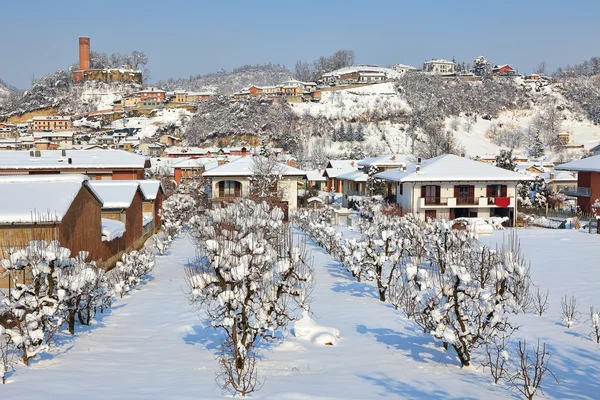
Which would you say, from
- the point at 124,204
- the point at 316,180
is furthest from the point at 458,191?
the point at 316,180

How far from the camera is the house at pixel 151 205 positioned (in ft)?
93.5

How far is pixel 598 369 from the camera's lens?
855 centimetres

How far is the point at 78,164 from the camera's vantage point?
35.9m

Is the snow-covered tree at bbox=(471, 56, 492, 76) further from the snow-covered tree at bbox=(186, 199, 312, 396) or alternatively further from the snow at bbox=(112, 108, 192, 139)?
the snow-covered tree at bbox=(186, 199, 312, 396)

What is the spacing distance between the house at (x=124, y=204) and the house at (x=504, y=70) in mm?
135032

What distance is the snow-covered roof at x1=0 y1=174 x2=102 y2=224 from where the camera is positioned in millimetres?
12680

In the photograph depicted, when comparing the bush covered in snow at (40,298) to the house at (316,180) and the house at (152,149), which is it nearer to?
the house at (316,180)

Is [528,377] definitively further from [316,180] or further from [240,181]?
[316,180]

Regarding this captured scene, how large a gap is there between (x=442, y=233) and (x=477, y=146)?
86.0m

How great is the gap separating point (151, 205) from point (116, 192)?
7675 millimetres

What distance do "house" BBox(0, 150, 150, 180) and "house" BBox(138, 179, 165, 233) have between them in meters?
6.52

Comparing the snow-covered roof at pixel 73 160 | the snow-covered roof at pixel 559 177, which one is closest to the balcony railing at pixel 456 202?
the snow-covered roof at pixel 73 160

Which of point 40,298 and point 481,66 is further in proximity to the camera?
point 481,66

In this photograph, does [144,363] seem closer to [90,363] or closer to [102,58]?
[90,363]
